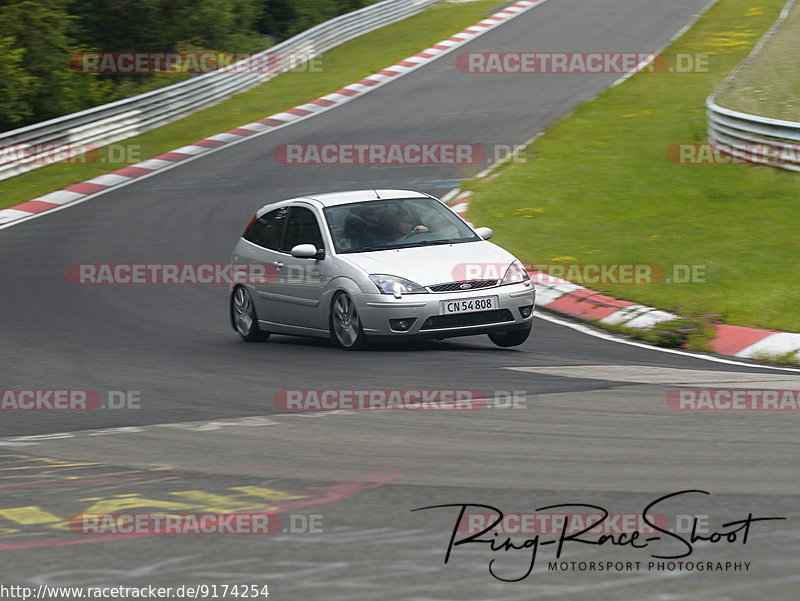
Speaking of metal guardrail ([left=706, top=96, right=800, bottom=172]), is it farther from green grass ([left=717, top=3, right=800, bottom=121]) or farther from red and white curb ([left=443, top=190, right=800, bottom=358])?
red and white curb ([left=443, top=190, right=800, bottom=358])

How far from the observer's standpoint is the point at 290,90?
33.8 metres

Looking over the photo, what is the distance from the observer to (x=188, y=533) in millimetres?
5246

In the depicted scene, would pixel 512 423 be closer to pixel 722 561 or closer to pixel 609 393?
pixel 609 393

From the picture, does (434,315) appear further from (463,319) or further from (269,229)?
(269,229)

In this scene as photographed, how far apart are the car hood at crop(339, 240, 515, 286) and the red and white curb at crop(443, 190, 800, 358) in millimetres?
1730

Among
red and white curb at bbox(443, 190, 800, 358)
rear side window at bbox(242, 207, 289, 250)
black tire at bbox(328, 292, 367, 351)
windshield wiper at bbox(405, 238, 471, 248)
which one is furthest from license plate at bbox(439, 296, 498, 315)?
rear side window at bbox(242, 207, 289, 250)

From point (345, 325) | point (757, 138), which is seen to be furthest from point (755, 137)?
point (345, 325)

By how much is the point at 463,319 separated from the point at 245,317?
3075mm

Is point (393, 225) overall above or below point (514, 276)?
above

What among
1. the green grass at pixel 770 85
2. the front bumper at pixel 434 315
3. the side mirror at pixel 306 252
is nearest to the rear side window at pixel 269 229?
the side mirror at pixel 306 252

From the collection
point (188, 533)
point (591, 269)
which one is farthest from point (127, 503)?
point (591, 269)

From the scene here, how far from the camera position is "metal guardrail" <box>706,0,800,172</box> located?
1920cm

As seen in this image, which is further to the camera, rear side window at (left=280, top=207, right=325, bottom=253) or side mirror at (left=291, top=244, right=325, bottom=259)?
rear side window at (left=280, top=207, right=325, bottom=253)

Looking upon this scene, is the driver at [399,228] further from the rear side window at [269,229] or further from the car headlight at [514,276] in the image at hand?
the rear side window at [269,229]
